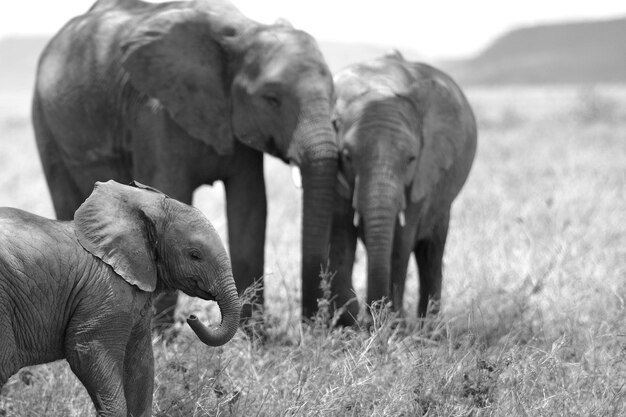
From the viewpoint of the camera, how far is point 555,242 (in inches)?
407

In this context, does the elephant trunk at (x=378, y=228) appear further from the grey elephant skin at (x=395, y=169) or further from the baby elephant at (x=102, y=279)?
the baby elephant at (x=102, y=279)

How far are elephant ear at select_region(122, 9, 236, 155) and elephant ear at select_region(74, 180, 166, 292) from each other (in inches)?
95.6

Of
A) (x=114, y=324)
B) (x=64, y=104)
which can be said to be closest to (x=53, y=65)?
(x=64, y=104)

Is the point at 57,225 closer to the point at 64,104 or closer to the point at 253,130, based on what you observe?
the point at 253,130

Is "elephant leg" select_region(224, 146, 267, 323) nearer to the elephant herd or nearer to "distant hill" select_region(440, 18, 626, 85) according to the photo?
the elephant herd

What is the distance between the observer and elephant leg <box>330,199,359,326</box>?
7391 mm

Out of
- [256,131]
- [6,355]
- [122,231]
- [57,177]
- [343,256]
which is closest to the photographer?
[6,355]

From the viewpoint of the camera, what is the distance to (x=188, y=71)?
735cm

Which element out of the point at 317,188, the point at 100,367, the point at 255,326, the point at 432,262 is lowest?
the point at 432,262

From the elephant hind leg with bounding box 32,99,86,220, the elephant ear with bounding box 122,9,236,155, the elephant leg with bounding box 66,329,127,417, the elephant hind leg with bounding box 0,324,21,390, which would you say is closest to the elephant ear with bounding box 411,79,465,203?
the elephant ear with bounding box 122,9,236,155

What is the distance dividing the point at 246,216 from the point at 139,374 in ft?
8.48

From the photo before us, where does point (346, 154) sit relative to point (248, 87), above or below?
below

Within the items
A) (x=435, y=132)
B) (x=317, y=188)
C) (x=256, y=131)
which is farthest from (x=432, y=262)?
(x=256, y=131)

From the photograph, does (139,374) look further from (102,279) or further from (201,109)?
Answer: (201,109)
